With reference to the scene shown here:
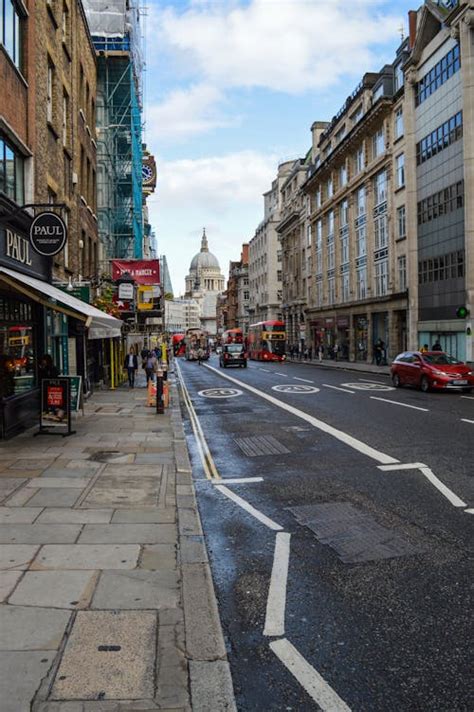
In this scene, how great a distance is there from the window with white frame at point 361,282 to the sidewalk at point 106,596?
4478cm

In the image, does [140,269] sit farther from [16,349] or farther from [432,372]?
[16,349]

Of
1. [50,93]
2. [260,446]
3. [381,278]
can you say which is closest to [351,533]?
[260,446]

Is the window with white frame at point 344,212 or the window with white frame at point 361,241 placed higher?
the window with white frame at point 344,212

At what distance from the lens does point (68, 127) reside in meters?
21.2

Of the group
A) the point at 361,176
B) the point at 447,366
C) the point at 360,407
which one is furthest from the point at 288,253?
the point at 360,407

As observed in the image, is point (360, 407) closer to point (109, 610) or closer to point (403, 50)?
point (109, 610)

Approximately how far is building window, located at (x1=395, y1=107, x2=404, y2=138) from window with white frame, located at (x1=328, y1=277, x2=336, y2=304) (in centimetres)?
1935

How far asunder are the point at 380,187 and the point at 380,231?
354 cm

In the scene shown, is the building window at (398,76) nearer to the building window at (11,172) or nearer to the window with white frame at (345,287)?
the window with white frame at (345,287)

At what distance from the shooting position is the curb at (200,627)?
333cm

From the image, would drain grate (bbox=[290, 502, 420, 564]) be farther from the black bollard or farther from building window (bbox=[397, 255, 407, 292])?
building window (bbox=[397, 255, 407, 292])

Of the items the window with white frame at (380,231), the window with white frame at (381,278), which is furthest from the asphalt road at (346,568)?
the window with white frame at (380,231)

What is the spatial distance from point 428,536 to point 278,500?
85.4 inches

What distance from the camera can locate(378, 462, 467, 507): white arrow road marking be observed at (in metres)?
7.25
